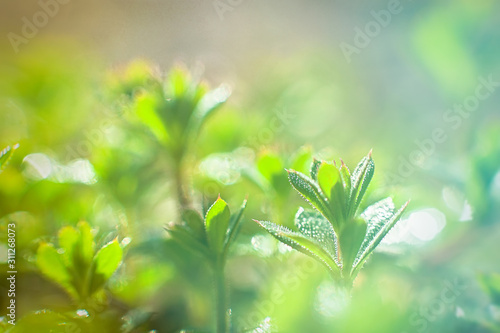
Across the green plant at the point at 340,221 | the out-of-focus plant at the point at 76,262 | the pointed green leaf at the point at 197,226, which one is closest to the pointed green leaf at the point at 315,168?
the green plant at the point at 340,221

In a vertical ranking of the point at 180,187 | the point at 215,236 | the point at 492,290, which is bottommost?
the point at 492,290

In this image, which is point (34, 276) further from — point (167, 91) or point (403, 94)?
point (403, 94)

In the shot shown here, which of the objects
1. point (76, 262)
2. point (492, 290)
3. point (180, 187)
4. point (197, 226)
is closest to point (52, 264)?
point (76, 262)

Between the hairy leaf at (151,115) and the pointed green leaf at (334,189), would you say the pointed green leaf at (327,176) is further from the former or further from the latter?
the hairy leaf at (151,115)

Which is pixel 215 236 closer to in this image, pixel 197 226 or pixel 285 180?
pixel 197 226

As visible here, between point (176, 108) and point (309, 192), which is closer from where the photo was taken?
point (309, 192)

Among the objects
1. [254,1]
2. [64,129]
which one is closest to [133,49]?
[254,1]

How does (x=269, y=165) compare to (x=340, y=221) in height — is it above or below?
above
